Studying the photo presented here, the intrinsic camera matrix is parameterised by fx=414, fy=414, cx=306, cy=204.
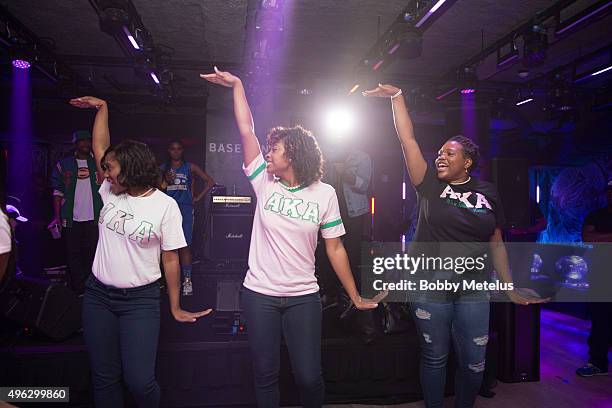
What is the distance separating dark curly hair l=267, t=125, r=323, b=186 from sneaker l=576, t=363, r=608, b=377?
3.06m

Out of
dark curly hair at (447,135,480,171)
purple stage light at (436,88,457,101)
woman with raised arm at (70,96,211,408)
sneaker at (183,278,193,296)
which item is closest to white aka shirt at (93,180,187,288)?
woman with raised arm at (70,96,211,408)

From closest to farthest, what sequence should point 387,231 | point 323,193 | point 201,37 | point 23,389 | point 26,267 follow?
point 323,193 → point 23,389 → point 201,37 → point 26,267 → point 387,231

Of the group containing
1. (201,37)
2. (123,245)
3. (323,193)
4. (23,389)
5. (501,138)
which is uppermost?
(201,37)

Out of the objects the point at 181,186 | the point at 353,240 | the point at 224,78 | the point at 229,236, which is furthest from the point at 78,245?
the point at 224,78

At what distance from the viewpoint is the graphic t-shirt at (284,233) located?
79.1 inches

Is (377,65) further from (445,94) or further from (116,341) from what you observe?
(116,341)

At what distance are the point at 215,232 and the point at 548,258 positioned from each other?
4.59 meters

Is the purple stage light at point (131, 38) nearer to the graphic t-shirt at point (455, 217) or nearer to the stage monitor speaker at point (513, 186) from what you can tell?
the graphic t-shirt at point (455, 217)

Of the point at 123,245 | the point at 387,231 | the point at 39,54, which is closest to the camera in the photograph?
the point at 123,245

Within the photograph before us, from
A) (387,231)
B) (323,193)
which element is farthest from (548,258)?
(323,193)

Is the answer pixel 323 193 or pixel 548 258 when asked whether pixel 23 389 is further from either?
pixel 548 258

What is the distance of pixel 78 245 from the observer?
512 cm

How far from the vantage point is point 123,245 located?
6.53ft

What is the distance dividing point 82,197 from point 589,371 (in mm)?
5594
